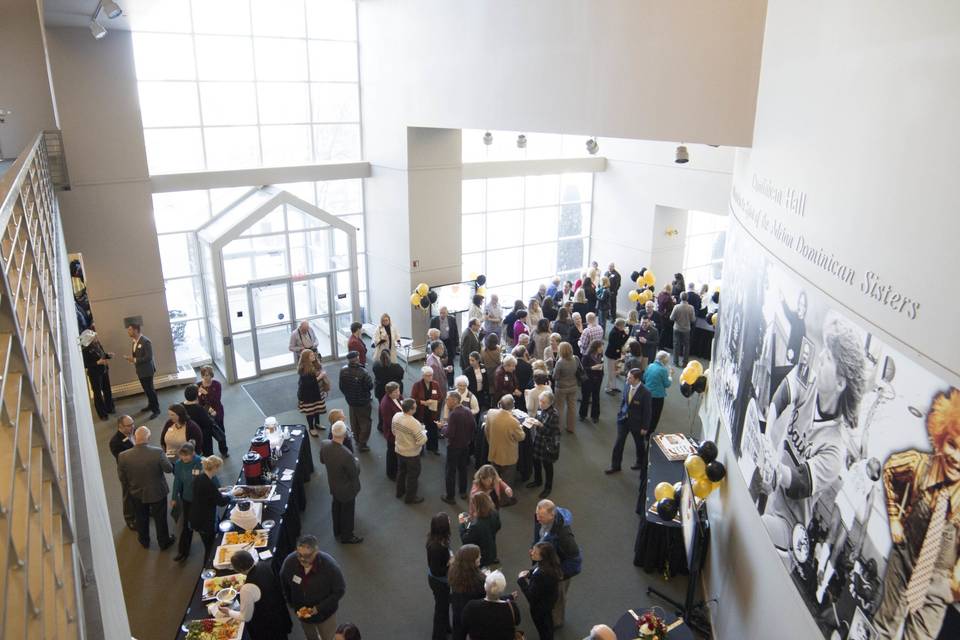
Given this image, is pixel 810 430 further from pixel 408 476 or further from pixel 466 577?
pixel 408 476

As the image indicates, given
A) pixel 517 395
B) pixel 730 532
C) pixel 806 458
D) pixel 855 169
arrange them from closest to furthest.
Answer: pixel 855 169, pixel 806 458, pixel 730 532, pixel 517 395

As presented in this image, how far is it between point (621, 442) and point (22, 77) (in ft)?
33.4

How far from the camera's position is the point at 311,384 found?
368 inches

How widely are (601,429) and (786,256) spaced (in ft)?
20.6

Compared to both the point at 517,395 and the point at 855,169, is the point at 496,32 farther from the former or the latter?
the point at 855,169

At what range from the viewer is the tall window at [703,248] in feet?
54.3

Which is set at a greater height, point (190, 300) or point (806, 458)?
point (806, 458)

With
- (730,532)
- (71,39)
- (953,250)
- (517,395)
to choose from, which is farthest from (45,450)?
(71,39)

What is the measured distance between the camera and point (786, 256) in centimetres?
459

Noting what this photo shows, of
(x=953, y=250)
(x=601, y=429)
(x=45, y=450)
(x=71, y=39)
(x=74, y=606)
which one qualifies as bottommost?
(x=601, y=429)

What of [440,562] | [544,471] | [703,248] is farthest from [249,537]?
[703,248]

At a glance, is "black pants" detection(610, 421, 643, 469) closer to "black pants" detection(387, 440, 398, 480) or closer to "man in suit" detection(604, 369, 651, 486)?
"man in suit" detection(604, 369, 651, 486)

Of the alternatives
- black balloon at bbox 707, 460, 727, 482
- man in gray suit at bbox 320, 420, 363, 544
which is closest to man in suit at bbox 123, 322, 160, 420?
man in gray suit at bbox 320, 420, 363, 544

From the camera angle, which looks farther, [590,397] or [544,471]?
[590,397]
